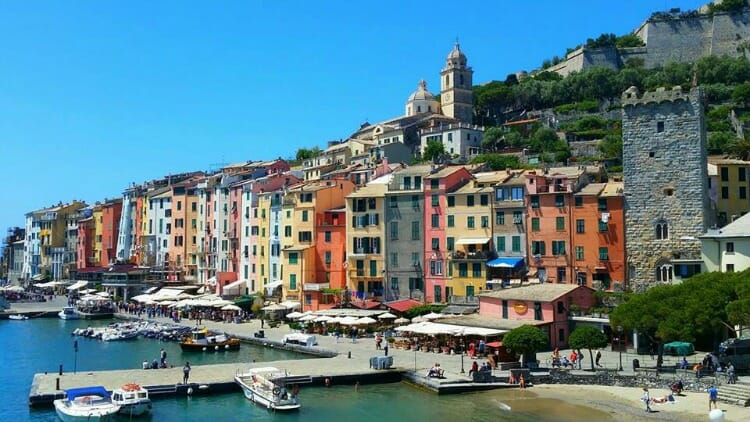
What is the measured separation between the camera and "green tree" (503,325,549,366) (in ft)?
134

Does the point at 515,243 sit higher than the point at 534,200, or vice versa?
the point at 534,200

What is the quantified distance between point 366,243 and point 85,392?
108ft

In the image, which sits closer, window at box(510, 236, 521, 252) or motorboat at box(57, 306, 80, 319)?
window at box(510, 236, 521, 252)

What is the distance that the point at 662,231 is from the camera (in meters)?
52.6

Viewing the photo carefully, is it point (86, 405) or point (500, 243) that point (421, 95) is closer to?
point (500, 243)

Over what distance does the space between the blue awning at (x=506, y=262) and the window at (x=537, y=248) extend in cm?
114

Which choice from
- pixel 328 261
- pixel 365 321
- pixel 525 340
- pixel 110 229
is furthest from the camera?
pixel 110 229

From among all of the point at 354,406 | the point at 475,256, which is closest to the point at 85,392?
the point at 354,406

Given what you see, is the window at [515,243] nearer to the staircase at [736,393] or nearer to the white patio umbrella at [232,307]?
the staircase at [736,393]

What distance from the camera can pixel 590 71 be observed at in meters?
127

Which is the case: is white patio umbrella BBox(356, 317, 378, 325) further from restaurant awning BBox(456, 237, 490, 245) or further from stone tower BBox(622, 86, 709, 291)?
stone tower BBox(622, 86, 709, 291)

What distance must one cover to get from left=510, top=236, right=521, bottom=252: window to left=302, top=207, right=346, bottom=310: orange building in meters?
16.2

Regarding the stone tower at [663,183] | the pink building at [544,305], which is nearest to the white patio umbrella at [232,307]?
the pink building at [544,305]

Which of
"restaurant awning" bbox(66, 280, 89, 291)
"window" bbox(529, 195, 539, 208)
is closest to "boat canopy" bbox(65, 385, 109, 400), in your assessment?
"window" bbox(529, 195, 539, 208)
